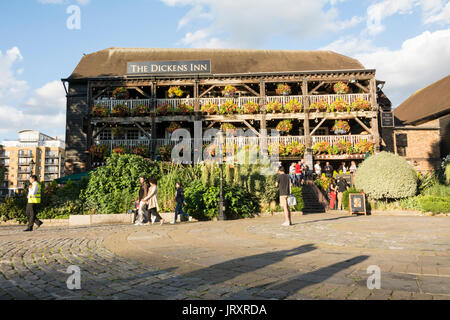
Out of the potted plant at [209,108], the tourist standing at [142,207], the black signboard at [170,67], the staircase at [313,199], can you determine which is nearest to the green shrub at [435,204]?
the staircase at [313,199]

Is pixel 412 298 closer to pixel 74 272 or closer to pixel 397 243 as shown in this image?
pixel 397 243

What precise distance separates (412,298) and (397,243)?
3234mm

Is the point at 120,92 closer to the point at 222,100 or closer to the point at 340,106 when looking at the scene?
the point at 222,100

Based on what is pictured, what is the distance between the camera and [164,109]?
20.1 meters

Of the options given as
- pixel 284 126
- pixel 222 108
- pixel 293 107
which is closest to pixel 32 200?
pixel 222 108

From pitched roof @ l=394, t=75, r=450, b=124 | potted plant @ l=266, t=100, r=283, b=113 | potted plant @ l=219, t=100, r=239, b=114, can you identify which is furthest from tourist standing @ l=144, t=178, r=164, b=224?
pitched roof @ l=394, t=75, r=450, b=124

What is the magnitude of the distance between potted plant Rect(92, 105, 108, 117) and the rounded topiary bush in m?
16.2

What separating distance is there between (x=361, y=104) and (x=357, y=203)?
1010 cm

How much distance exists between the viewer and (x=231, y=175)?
12.7m

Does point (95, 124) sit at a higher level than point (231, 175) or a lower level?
higher

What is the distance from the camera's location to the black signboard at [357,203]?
463 inches

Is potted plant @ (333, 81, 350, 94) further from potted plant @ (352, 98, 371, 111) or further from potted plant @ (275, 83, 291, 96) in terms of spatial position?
potted plant @ (275, 83, 291, 96)

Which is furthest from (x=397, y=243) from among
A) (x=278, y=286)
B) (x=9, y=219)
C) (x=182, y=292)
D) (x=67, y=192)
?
(x=9, y=219)

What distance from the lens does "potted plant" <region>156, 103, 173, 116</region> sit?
20.1 m
